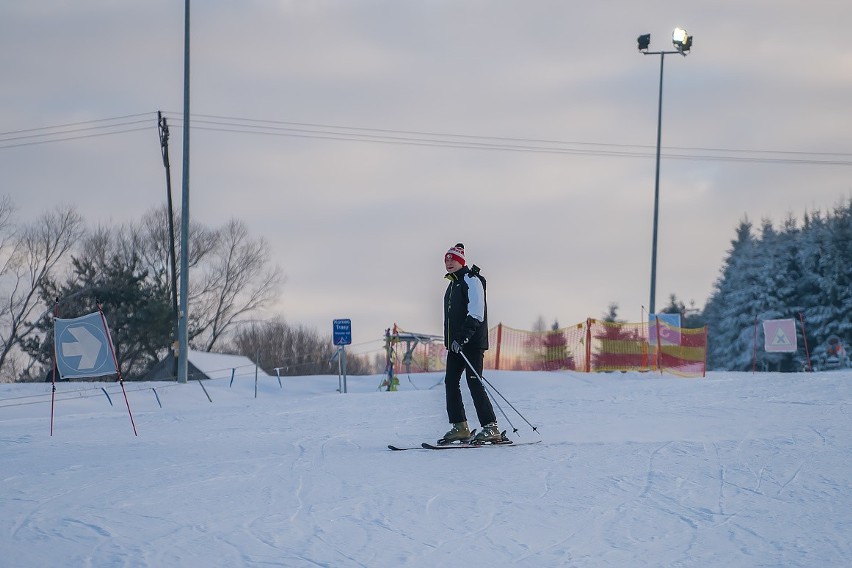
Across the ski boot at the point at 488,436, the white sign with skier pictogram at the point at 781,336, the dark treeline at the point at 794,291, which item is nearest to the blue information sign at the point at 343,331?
the ski boot at the point at 488,436

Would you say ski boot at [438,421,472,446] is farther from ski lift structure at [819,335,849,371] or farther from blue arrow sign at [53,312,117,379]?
ski lift structure at [819,335,849,371]

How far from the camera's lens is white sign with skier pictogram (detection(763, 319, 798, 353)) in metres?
29.9

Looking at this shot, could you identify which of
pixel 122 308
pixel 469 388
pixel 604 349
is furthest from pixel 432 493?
pixel 122 308

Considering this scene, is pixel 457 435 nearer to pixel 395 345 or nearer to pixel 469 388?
pixel 469 388

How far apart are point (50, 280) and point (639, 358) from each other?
32545 millimetres

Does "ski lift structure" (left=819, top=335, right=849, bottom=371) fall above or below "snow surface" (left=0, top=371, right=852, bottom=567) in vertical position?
below

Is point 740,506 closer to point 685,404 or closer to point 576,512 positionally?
point 576,512

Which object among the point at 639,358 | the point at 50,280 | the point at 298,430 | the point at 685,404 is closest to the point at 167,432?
the point at 298,430

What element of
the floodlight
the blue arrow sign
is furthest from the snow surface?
the floodlight

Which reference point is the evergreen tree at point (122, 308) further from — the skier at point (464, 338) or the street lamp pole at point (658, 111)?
the skier at point (464, 338)

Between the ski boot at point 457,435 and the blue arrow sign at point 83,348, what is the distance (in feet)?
18.1

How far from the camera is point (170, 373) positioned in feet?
131

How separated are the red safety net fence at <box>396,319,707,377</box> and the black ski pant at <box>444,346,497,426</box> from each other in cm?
1716

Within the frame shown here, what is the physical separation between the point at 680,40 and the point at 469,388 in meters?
29.3
